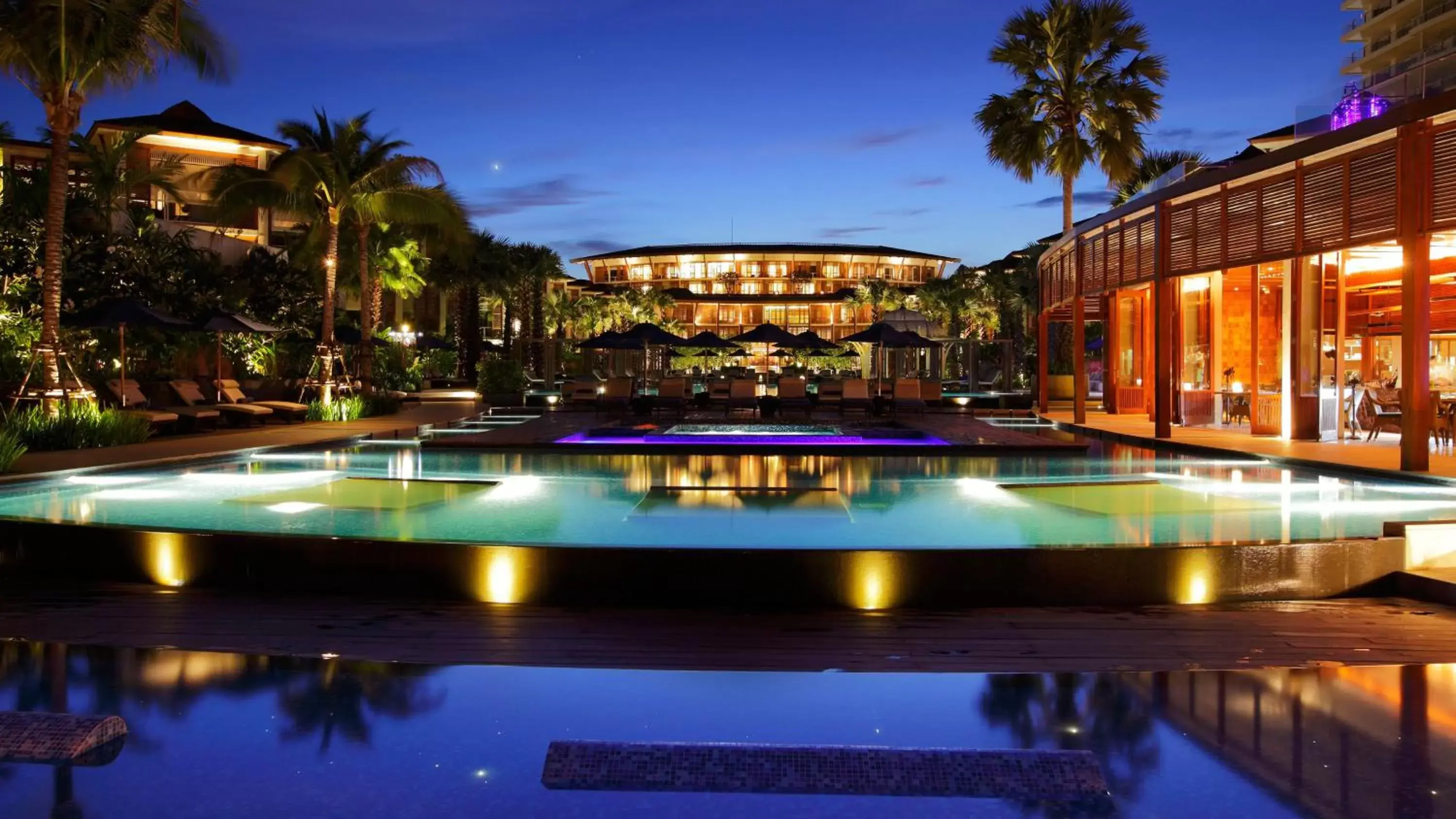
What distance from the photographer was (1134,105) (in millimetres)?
22125

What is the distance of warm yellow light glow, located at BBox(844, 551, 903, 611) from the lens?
5.84 metres

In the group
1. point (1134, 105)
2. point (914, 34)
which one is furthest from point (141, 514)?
point (914, 34)

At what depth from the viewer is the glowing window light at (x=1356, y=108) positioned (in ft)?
37.8

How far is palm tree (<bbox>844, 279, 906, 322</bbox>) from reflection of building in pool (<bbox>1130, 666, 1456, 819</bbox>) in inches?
2094

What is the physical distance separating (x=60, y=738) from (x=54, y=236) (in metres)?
13.1

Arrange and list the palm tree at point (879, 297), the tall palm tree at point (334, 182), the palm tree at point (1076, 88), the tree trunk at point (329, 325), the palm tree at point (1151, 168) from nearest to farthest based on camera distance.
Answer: the tree trunk at point (329, 325) → the tall palm tree at point (334, 182) → the palm tree at point (1076, 88) → the palm tree at point (1151, 168) → the palm tree at point (879, 297)

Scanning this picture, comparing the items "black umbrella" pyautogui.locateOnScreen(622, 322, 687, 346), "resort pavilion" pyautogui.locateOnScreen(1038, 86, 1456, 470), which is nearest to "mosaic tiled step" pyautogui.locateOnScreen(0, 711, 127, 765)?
"resort pavilion" pyautogui.locateOnScreen(1038, 86, 1456, 470)

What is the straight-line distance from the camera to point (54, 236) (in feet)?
46.2

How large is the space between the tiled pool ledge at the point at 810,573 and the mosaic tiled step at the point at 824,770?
262 centimetres

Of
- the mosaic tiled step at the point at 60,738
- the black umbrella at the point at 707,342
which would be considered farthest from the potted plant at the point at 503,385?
the mosaic tiled step at the point at 60,738

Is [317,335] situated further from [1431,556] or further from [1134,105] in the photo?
[1431,556]

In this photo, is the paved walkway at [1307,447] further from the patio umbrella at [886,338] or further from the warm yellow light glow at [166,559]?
the warm yellow light glow at [166,559]

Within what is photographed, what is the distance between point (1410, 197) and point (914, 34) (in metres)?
28.0

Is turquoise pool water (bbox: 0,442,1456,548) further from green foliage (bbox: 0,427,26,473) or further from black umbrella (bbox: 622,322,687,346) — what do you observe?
black umbrella (bbox: 622,322,687,346)
